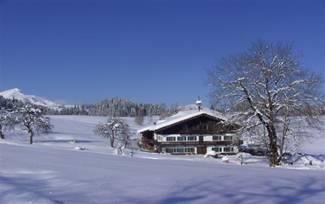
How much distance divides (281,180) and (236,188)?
231cm

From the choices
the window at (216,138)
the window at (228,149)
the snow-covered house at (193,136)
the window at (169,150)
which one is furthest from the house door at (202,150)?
the window at (169,150)

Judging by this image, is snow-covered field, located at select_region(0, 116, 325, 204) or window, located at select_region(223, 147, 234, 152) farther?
window, located at select_region(223, 147, 234, 152)

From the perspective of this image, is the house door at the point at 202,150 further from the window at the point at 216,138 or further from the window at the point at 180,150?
the window at the point at 216,138

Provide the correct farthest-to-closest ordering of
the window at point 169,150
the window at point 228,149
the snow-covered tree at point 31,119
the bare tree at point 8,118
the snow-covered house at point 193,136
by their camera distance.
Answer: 1. the bare tree at point 8,118
2. the snow-covered tree at point 31,119
3. the window at point 228,149
4. the snow-covered house at point 193,136
5. the window at point 169,150

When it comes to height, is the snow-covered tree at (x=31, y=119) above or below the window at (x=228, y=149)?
above

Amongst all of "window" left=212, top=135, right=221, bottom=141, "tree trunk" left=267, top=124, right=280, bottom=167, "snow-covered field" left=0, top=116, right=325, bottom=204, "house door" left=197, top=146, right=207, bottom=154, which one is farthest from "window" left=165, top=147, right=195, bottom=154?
"snow-covered field" left=0, top=116, right=325, bottom=204

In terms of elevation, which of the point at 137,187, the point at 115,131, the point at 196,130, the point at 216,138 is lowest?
the point at 137,187

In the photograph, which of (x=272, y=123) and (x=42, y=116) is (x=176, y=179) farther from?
(x=42, y=116)

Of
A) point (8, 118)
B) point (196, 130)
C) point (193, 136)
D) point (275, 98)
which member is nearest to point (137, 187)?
point (275, 98)

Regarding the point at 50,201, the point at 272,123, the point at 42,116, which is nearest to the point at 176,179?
the point at 50,201

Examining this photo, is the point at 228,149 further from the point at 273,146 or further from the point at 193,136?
the point at 273,146

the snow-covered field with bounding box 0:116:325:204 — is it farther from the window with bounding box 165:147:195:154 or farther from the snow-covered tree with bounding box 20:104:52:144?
the snow-covered tree with bounding box 20:104:52:144

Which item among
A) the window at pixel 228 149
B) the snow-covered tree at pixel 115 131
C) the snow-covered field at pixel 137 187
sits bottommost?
the snow-covered field at pixel 137 187

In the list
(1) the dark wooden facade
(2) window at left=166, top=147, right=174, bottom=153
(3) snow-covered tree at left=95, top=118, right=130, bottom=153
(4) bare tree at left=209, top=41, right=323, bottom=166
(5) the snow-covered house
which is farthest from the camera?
(3) snow-covered tree at left=95, top=118, right=130, bottom=153
